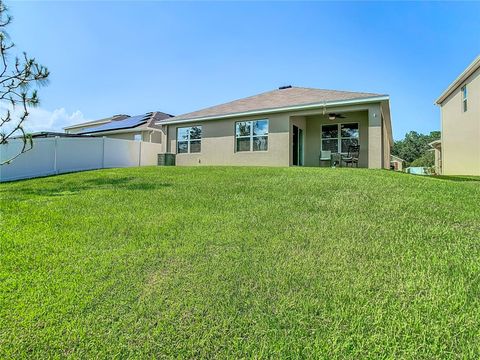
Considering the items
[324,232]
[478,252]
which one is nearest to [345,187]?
[324,232]

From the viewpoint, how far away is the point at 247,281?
10.4ft

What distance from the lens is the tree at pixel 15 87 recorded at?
186 inches

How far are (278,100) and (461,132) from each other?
980 cm

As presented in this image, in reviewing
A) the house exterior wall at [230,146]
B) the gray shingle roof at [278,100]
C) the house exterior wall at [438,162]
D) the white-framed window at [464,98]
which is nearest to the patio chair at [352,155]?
the gray shingle roof at [278,100]

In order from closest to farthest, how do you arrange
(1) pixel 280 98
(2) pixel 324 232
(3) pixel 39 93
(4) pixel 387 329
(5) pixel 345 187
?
(4) pixel 387 329, (2) pixel 324 232, (3) pixel 39 93, (5) pixel 345 187, (1) pixel 280 98

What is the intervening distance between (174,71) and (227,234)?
11913 millimetres

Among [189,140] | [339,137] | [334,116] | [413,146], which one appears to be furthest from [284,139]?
[413,146]

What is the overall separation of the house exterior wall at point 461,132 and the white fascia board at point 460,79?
162mm

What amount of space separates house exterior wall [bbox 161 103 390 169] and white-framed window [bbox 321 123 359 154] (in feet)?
0.75

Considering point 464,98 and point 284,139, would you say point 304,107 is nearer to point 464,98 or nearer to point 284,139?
point 284,139

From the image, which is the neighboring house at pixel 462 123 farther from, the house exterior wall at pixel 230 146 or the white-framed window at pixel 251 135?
the white-framed window at pixel 251 135

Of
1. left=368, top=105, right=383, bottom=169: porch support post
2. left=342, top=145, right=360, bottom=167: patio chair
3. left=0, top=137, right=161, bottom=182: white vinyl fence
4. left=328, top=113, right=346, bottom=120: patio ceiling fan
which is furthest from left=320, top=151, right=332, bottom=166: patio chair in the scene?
left=0, top=137, right=161, bottom=182: white vinyl fence

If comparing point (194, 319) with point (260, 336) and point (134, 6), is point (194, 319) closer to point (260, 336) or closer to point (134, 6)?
point (260, 336)

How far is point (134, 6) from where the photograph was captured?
9.94m
